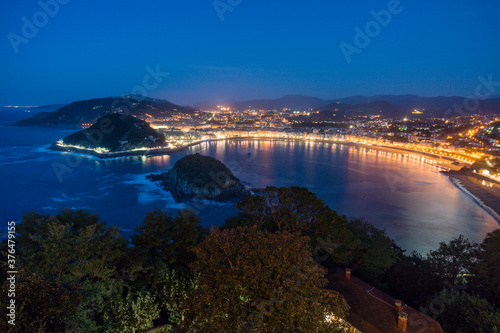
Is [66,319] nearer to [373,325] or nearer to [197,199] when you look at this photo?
[373,325]

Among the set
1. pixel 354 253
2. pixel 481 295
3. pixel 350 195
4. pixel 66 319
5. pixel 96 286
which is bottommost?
pixel 350 195

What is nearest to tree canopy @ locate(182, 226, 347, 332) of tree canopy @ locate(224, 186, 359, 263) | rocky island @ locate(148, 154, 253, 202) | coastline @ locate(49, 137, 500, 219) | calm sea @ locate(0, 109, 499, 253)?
tree canopy @ locate(224, 186, 359, 263)

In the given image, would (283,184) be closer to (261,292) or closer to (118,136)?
(261,292)

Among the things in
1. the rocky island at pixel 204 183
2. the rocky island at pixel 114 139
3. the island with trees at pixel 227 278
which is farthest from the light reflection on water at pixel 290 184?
the island with trees at pixel 227 278

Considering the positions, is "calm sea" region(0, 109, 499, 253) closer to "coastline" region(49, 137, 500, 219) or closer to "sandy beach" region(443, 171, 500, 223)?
"coastline" region(49, 137, 500, 219)

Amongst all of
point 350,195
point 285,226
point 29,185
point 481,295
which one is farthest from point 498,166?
point 29,185

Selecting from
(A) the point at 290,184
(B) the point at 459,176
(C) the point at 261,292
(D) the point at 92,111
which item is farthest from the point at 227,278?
(D) the point at 92,111
